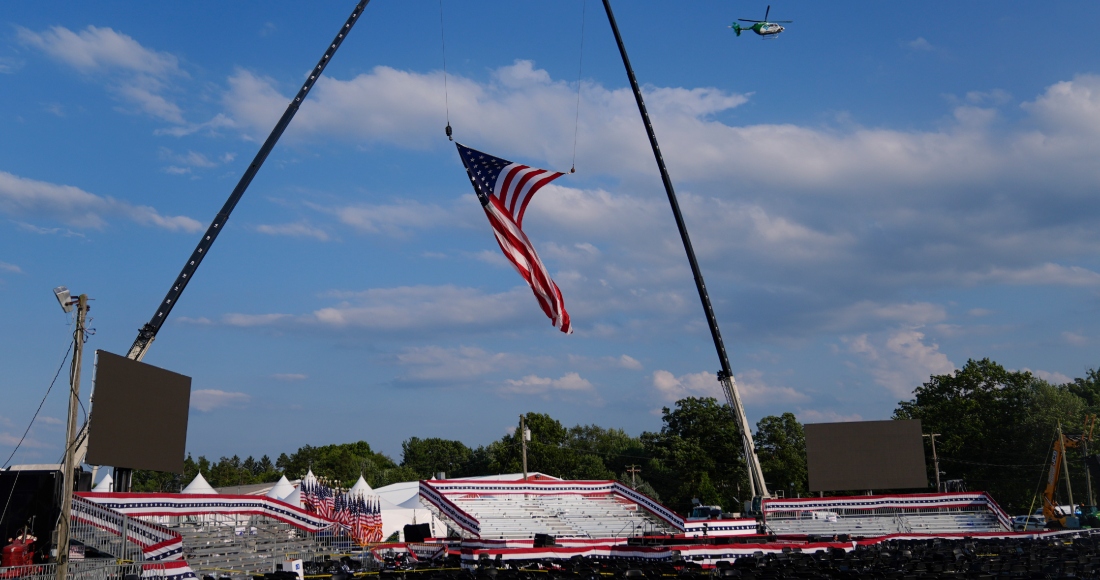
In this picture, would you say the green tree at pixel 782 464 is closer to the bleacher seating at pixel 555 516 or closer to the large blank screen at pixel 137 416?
the bleacher seating at pixel 555 516

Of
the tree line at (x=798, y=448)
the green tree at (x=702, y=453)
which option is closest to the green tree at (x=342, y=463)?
the tree line at (x=798, y=448)

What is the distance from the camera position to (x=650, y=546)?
3538 centimetres

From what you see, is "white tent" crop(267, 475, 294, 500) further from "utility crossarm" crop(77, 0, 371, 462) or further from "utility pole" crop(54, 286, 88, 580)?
"utility pole" crop(54, 286, 88, 580)

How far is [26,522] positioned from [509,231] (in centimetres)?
1737

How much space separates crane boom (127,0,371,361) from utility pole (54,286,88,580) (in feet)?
53.4

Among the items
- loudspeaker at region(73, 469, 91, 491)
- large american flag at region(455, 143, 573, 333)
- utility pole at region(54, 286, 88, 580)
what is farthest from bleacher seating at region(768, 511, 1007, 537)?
utility pole at region(54, 286, 88, 580)

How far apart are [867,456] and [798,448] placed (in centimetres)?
4825

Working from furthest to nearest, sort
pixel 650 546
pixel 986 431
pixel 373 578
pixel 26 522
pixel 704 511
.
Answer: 1. pixel 986 431
2. pixel 704 511
3. pixel 650 546
4. pixel 26 522
5. pixel 373 578

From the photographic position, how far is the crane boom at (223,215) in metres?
39.2

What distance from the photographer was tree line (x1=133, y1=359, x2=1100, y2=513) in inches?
3000

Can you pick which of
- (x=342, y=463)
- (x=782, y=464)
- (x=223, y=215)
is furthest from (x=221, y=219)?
(x=342, y=463)

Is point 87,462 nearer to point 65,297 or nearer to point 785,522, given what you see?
point 65,297

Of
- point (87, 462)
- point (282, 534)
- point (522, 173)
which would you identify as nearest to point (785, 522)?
point (282, 534)

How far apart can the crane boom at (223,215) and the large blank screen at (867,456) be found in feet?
113
